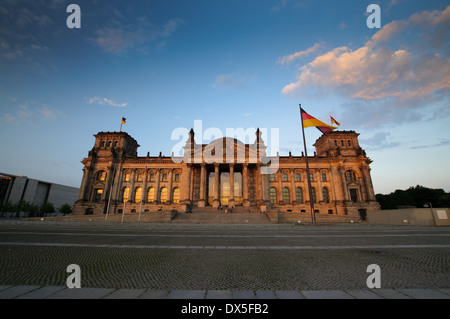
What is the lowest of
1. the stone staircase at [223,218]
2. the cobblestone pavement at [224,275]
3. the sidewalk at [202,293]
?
the cobblestone pavement at [224,275]

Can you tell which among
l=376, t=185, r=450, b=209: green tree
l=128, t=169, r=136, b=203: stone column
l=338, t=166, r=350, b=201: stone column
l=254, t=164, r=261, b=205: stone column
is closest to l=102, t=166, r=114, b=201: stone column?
l=128, t=169, r=136, b=203: stone column

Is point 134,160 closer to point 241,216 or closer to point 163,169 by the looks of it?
point 163,169

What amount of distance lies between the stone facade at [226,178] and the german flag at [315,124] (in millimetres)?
21348

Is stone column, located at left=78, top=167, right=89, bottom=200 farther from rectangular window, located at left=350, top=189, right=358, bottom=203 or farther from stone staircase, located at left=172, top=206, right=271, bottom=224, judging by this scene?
rectangular window, located at left=350, top=189, right=358, bottom=203

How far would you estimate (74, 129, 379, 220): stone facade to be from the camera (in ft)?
148

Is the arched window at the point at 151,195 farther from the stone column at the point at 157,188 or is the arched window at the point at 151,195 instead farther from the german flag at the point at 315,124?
the german flag at the point at 315,124

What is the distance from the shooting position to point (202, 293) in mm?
3393

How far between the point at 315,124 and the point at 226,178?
95.9 ft

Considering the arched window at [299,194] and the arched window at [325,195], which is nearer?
the arched window at [325,195]

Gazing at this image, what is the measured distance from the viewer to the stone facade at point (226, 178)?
45000mm

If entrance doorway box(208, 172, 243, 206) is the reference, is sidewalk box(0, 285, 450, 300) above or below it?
below

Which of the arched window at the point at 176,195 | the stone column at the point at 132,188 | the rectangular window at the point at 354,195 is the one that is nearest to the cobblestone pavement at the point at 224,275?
the arched window at the point at 176,195

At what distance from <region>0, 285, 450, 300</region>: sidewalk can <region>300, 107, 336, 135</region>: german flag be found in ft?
69.8

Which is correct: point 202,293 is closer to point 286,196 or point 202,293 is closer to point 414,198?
point 286,196
